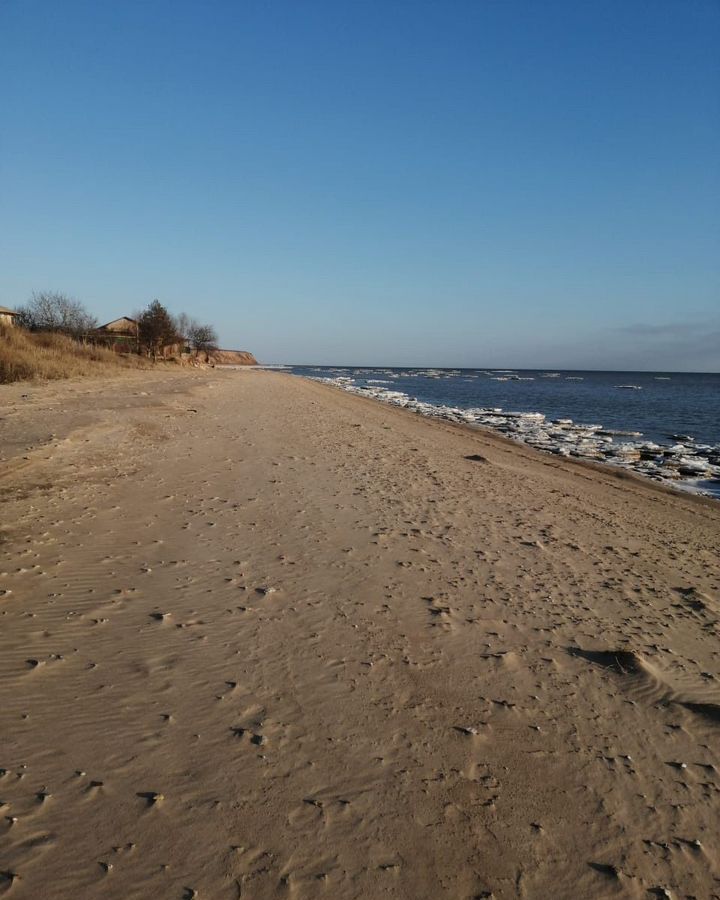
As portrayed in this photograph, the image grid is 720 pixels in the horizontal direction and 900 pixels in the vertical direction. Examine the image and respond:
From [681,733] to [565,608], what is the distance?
1.73m

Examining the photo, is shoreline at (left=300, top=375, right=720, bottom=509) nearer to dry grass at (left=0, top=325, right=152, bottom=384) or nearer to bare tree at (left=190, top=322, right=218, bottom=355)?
dry grass at (left=0, top=325, right=152, bottom=384)

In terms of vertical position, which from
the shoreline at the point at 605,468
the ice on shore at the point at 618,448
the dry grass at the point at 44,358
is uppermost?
the dry grass at the point at 44,358

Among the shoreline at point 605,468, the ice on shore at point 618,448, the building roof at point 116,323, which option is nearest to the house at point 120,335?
the building roof at point 116,323

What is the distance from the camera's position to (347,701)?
3682mm

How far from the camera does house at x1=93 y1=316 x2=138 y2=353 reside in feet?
165

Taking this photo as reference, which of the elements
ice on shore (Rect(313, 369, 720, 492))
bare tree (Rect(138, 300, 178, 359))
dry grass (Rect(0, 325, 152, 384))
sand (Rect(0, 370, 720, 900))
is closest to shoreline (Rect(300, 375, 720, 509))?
ice on shore (Rect(313, 369, 720, 492))

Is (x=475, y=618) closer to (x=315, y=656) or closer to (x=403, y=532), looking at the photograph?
(x=315, y=656)

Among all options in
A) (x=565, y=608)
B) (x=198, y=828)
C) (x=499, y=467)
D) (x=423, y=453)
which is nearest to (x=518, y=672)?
(x=565, y=608)

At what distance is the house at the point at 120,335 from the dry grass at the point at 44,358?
1098 centimetres

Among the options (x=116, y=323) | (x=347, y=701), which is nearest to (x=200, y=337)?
(x=116, y=323)

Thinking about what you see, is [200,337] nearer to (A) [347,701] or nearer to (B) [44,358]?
(B) [44,358]

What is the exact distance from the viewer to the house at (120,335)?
50312 mm

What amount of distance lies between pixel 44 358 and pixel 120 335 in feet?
86.8

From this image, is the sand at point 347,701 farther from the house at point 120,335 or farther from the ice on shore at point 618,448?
the house at point 120,335
